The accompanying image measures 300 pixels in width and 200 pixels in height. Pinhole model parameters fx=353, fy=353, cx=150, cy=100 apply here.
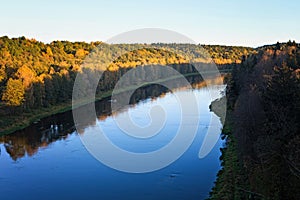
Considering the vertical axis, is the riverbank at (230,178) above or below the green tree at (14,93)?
below

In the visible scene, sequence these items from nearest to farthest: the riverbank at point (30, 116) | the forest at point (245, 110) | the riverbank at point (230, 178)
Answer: the forest at point (245, 110) < the riverbank at point (230, 178) < the riverbank at point (30, 116)

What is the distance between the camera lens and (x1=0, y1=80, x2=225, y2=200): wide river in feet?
61.4

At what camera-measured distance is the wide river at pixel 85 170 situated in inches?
736

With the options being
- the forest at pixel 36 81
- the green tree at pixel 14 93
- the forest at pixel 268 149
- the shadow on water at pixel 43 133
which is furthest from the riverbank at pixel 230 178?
the green tree at pixel 14 93

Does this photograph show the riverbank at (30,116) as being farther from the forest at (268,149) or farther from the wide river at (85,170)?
the forest at (268,149)

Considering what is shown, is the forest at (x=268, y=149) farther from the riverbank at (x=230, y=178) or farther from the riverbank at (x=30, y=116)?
the riverbank at (x=30, y=116)

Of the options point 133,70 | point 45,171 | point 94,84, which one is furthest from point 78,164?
point 133,70

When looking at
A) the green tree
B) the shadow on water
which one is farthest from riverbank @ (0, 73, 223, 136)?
the green tree

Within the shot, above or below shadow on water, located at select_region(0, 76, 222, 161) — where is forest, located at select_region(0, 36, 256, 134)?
above

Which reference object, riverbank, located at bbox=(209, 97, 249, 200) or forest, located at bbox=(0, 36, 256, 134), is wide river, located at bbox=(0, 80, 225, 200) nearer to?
riverbank, located at bbox=(209, 97, 249, 200)

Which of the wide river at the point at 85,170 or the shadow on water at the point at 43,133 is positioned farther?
the shadow on water at the point at 43,133

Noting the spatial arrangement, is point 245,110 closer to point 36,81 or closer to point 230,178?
point 230,178

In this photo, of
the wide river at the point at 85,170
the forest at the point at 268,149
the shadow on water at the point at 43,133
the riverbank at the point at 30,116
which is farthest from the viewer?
the riverbank at the point at 30,116

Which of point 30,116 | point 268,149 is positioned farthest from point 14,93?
point 268,149
